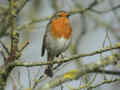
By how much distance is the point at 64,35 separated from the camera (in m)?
6.18

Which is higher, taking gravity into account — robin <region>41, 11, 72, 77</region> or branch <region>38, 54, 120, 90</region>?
robin <region>41, 11, 72, 77</region>

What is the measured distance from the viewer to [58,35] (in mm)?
6180

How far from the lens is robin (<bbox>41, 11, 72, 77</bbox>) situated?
6.19m

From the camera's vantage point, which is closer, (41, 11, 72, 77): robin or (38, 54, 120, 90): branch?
(38, 54, 120, 90): branch

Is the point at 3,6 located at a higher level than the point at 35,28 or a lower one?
higher

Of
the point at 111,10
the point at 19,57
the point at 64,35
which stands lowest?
the point at 19,57

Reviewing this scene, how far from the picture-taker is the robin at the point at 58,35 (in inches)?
244

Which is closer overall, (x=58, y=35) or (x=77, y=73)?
(x=77, y=73)

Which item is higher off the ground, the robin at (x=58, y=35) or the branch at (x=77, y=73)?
the robin at (x=58, y=35)

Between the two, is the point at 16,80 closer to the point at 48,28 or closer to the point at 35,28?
the point at 48,28

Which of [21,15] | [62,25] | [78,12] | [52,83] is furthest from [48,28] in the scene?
[21,15]

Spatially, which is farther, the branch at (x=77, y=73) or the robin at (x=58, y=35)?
the robin at (x=58, y=35)

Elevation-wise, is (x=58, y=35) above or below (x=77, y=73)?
above

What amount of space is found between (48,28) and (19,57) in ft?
6.83
